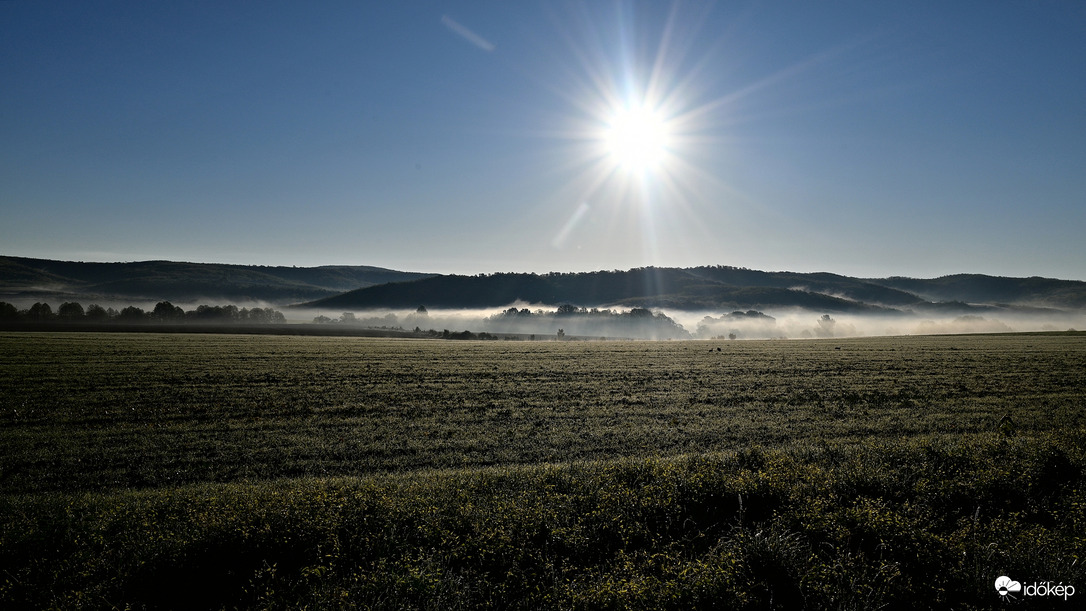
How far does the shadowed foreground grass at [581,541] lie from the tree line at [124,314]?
12901cm

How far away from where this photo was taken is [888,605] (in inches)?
224

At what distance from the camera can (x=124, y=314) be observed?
122 meters

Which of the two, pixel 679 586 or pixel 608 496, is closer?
pixel 679 586

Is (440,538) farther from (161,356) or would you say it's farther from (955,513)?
(161,356)

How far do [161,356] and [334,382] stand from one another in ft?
71.3

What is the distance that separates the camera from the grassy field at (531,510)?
5.90m

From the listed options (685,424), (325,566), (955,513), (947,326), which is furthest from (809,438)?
(947,326)
